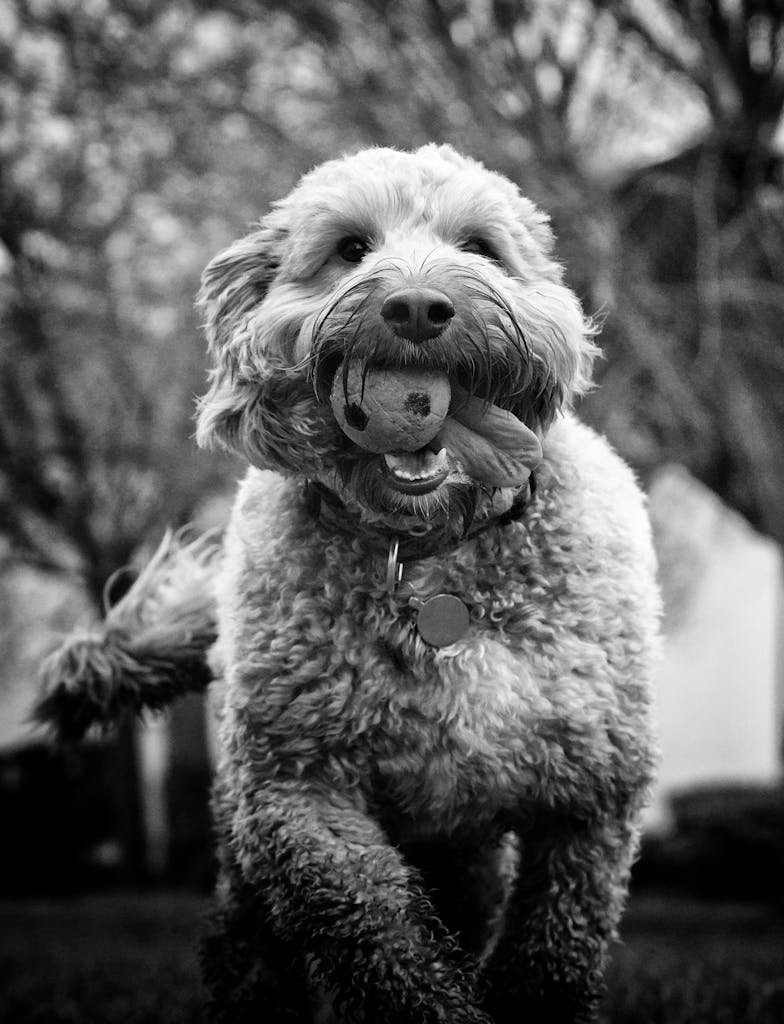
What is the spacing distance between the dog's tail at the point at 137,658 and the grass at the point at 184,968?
2.28ft

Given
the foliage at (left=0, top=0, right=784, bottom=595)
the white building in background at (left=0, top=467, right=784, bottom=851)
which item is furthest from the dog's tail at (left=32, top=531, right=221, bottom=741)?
the foliage at (left=0, top=0, right=784, bottom=595)

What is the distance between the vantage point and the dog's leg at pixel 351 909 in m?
2.72

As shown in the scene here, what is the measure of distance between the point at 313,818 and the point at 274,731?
0.23 meters

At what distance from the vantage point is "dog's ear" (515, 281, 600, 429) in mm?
2848

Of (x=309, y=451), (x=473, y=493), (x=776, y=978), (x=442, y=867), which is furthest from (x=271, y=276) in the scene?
(x=776, y=978)

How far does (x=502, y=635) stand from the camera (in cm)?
300

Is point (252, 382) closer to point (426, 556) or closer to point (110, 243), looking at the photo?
point (426, 556)

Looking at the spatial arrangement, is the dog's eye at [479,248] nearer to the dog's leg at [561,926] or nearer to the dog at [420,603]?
the dog at [420,603]

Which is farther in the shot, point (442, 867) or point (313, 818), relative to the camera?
point (442, 867)

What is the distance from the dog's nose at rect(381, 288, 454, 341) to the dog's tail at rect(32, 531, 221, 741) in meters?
1.53

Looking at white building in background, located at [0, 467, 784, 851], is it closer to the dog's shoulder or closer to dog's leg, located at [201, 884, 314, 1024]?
the dog's shoulder

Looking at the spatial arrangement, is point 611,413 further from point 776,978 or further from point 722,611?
point 722,611

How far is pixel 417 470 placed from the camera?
9.00 ft

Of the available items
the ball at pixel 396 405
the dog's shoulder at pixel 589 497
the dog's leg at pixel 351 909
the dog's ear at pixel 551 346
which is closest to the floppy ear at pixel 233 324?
the ball at pixel 396 405
